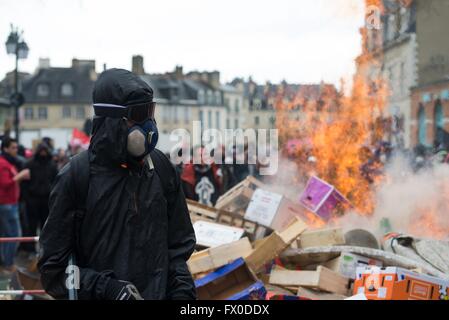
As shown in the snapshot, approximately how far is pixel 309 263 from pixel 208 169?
5.46m

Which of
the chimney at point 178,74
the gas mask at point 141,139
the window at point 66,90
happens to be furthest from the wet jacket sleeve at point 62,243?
the window at point 66,90

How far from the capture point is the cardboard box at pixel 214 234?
765 cm

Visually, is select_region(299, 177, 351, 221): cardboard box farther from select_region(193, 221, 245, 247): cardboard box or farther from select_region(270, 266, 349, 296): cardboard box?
select_region(270, 266, 349, 296): cardboard box

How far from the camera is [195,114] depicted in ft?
170

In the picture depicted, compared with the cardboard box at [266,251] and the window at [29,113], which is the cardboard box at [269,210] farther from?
the window at [29,113]

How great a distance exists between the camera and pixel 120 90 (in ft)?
10.5

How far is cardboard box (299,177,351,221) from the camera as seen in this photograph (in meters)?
9.09

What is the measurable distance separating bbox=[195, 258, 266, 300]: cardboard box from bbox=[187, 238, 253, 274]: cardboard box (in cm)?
28

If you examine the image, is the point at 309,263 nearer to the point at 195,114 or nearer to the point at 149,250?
the point at 149,250

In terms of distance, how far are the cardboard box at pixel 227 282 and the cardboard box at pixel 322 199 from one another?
2554 mm

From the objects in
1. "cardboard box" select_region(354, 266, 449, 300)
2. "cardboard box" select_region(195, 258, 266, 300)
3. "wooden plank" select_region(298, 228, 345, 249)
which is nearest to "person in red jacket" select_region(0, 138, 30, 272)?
"wooden plank" select_region(298, 228, 345, 249)

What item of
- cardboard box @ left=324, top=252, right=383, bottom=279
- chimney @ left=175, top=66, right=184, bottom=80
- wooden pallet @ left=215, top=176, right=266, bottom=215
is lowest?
cardboard box @ left=324, top=252, right=383, bottom=279

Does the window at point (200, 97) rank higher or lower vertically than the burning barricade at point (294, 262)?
higher

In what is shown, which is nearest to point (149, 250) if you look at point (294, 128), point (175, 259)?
point (175, 259)
